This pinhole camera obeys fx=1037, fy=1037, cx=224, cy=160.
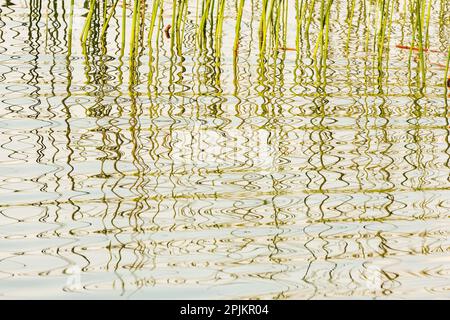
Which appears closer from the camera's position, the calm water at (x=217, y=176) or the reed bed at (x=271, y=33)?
the calm water at (x=217, y=176)

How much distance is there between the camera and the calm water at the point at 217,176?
108 inches

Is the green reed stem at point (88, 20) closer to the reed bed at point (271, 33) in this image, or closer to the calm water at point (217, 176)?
the reed bed at point (271, 33)

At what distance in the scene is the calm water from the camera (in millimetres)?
2750

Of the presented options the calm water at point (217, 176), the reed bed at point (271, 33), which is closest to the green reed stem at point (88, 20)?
the reed bed at point (271, 33)

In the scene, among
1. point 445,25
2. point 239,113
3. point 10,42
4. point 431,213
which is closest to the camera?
point 431,213

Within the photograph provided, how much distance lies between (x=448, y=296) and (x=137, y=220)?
969mm

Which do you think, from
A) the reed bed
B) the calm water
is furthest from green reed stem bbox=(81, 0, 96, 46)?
the calm water

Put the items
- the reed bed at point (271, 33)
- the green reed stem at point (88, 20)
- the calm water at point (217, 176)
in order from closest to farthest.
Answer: the calm water at point (217, 176) < the green reed stem at point (88, 20) < the reed bed at point (271, 33)

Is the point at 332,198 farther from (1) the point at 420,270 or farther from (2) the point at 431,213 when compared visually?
(1) the point at 420,270

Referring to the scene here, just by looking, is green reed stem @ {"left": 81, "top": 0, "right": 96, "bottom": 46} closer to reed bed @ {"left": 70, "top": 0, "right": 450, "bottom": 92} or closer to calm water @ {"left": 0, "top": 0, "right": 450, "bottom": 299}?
reed bed @ {"left": 70, "top": 0, "right": 450, "bottom": 92}

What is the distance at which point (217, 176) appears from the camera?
3605mm

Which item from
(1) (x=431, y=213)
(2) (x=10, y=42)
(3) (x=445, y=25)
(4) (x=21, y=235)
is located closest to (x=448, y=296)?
(1) (x=431, y=213)

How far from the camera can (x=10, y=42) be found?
5.88 meters

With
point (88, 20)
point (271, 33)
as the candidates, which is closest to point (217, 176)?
point (88, 20)
